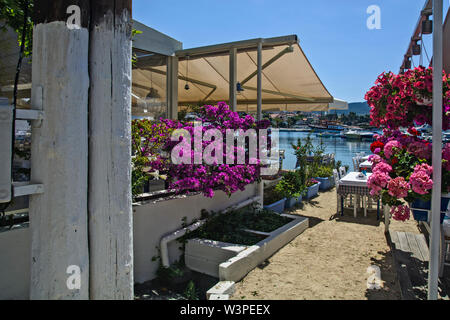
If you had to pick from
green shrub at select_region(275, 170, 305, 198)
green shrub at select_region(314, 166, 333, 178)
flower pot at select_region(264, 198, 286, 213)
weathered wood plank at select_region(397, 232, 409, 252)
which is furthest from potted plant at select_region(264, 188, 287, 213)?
green shrub at select_region(314, 166, 333, 178)

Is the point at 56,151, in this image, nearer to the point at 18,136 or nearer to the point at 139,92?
the point at 18,136

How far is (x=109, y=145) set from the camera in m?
1.45

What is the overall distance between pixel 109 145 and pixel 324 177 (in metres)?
8.82

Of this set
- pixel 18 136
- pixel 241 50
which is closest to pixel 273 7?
pixel 241 50

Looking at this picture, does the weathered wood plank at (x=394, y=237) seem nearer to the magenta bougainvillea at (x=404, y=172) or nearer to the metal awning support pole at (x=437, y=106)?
Answer: the magenta bougainvillea at (x=404, y=172)

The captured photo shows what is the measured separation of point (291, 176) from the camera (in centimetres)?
715

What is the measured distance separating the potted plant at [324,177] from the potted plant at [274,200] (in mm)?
2835

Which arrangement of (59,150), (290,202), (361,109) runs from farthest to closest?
(361,109) → (290,202) → (59,150)

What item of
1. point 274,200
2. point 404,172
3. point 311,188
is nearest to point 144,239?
point 404,172

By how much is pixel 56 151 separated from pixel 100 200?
0.93ft

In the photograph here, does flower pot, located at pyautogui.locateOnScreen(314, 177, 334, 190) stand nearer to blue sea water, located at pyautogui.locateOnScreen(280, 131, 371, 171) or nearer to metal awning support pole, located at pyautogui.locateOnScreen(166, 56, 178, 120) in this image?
blue sea water, located at pyautogui.locateOnScreen(280, 131, 371, 171)

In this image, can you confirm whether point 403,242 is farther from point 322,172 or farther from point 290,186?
point 322,172

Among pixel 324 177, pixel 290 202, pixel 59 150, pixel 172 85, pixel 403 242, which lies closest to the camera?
pixel 59 150

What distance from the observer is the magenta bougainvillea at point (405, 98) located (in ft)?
9.76
